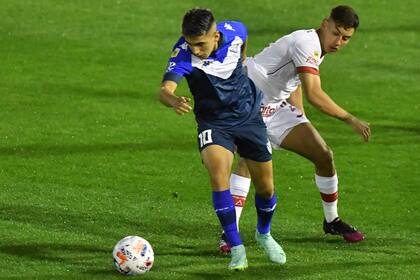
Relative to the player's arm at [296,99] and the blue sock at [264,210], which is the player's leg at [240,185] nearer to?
the blue sock at [264,210]

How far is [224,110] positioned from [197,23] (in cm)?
88

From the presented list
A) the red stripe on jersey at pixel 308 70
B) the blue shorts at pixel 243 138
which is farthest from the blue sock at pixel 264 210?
the red stripe on jersey at pixel 308 70

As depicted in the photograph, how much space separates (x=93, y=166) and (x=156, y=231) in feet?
9.45

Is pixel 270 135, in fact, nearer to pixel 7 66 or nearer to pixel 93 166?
pixel 93 166

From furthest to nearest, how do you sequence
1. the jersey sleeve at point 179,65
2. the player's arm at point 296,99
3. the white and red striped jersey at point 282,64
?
the player's arm at point 296,99 → the white and red striped jersey at point 282,64 → the jersey sleeve at point 179,65

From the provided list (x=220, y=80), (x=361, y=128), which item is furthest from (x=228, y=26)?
(x=361, y=128)

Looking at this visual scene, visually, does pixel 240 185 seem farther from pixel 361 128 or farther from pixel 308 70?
pixel 361 128

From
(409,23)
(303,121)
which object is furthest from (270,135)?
(409,23)

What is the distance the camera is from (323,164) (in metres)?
11.2

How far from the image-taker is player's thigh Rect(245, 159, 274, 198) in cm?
1023

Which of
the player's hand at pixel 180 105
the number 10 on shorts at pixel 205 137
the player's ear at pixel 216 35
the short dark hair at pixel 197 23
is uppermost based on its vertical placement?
the short dark hair at pixel 197 23

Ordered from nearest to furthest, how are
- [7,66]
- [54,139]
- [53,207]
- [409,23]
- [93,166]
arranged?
1. [53,207]
2. [93,166]
3. [54,139]
4. [7,66]
5. [409,23]

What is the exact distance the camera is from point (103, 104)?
17188 millimetres

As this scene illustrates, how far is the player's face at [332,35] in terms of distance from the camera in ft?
35.9
